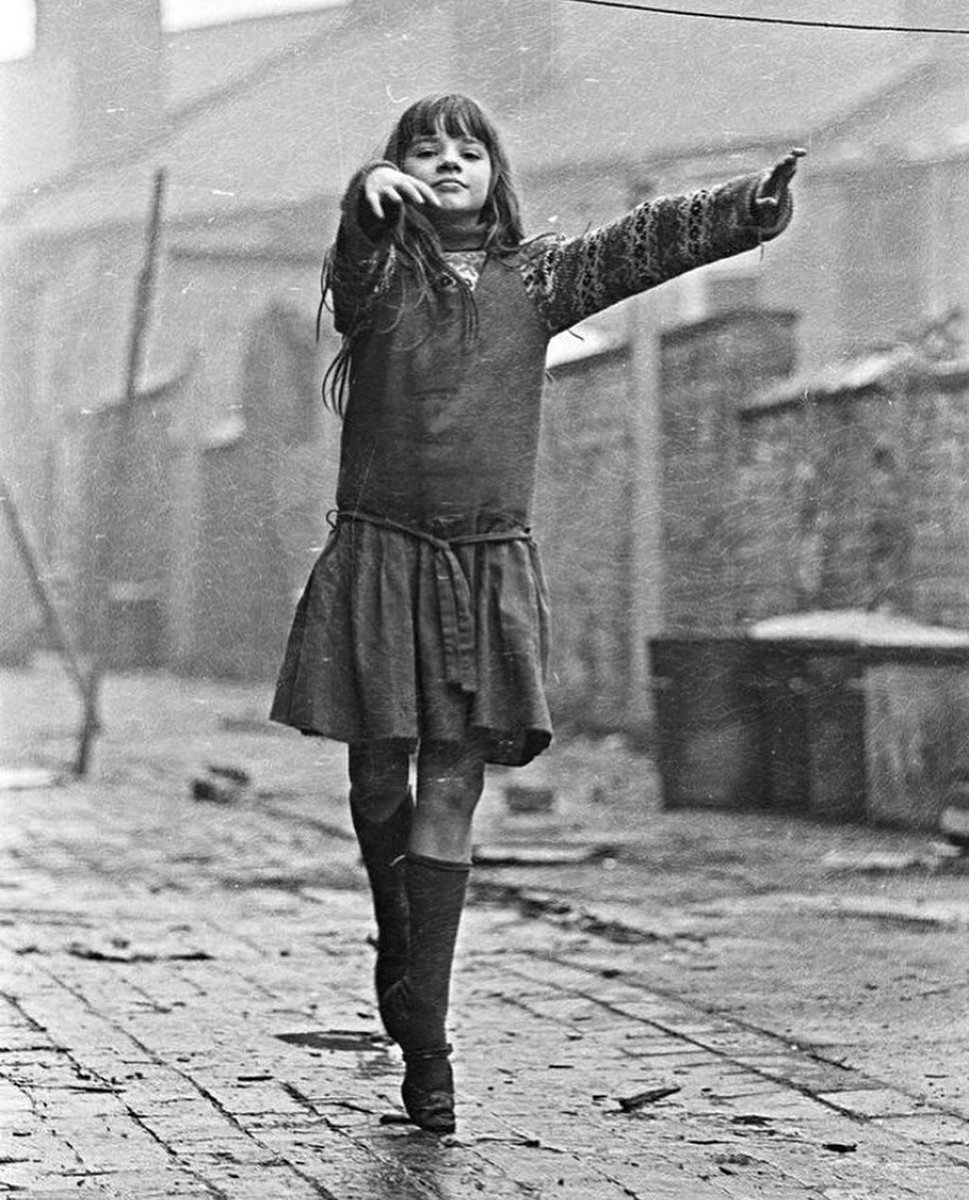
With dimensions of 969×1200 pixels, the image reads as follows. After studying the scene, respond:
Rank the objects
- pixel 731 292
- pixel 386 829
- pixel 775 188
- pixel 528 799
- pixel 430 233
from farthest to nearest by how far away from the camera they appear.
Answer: pixel 528 799 → pixel 731 292 → pixel 386 829 → pixel 430 233 → pixel 775 188

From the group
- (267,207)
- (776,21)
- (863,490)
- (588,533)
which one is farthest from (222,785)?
(776,21)

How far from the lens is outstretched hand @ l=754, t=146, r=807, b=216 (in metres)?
2.93

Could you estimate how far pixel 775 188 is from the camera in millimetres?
2947

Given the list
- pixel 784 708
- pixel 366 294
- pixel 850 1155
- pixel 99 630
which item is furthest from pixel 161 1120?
pixel 784 708

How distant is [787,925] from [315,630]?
2.40 m

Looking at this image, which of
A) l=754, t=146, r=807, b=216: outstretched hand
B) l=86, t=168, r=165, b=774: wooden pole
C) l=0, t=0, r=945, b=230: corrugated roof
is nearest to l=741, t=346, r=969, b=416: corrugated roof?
l=0, t=0, r=945, b=230: corrugated roof

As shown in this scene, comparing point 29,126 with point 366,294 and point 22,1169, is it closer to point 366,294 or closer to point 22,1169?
point 366,294

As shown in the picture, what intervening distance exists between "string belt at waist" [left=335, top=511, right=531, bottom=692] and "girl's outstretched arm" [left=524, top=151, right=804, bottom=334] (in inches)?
13.0

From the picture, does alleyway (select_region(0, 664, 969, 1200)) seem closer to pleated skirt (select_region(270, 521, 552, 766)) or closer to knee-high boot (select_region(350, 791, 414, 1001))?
knee-high boot (select_region(350, 791, 414, 1001))

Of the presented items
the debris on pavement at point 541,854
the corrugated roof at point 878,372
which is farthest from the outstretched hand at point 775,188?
the corrugated roof at point 878,372

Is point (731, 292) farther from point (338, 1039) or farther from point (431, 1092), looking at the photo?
point (431, 1092)

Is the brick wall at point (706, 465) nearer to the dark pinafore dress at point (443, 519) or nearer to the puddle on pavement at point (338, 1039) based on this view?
the puddle on pavement at point (338, 1039)

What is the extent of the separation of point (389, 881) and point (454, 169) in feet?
3.14

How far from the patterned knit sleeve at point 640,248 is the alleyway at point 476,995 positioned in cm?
109
